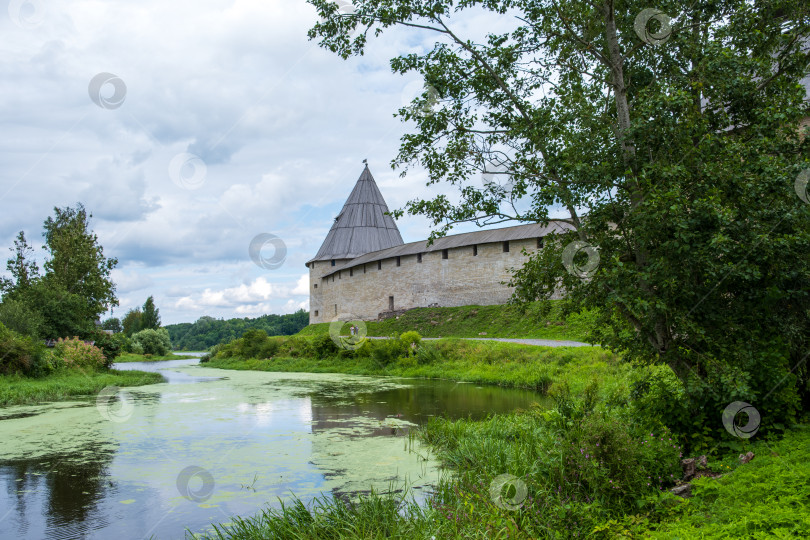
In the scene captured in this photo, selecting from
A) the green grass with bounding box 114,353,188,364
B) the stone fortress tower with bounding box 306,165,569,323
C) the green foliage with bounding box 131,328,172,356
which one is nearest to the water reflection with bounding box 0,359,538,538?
the stone fortress tower with bounding box 306,165,569,323

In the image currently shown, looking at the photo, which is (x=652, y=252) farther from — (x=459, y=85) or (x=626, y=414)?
(x=459, y=85)

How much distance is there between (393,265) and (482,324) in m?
10.7

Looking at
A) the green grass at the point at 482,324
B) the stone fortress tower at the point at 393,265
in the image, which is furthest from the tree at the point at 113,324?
the green grass at the point at 482,324

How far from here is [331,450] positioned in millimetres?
7680

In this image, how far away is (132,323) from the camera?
70625 mm

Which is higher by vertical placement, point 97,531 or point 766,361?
point 766,361

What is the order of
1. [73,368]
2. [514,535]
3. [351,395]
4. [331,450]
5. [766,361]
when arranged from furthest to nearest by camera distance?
[73,368] < [351,395] < [331,450] < [766,361] < [514,535]

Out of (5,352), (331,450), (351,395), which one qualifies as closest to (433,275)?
(351,395)

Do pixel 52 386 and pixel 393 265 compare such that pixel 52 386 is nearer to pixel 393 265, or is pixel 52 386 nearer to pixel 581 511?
pixel 581 511

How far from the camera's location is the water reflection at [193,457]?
17.3 feet

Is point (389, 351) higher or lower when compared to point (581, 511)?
higher

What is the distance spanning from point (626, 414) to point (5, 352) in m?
16.0

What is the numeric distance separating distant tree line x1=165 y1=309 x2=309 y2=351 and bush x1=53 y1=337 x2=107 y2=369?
141 ft

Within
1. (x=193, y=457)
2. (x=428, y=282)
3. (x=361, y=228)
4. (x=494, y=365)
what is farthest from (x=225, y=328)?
(x=193, y=457)
